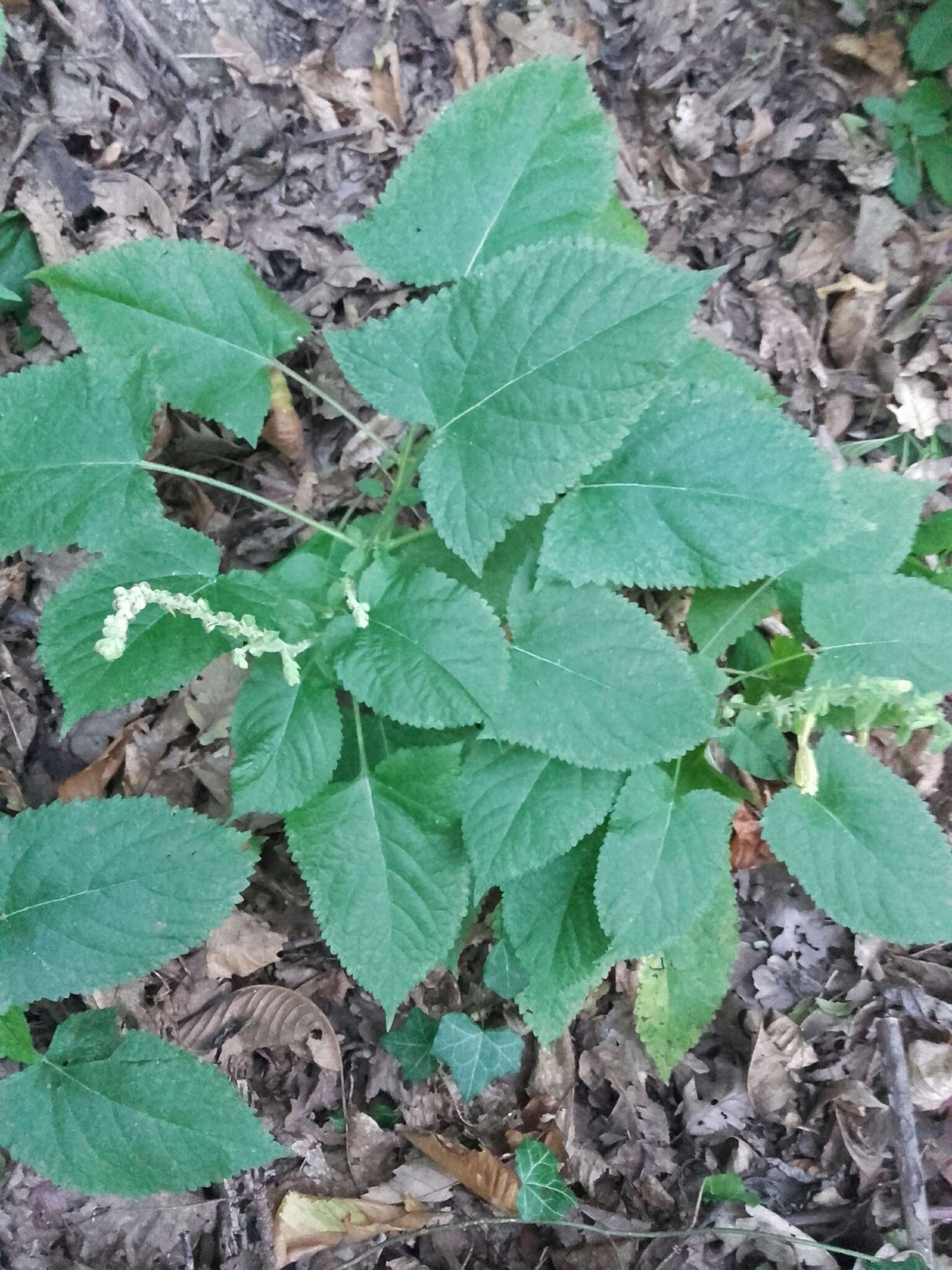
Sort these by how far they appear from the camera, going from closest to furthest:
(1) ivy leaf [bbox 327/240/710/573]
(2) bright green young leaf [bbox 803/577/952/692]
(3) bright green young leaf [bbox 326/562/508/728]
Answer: (1) ivy leaf [bbox 327/240/710/573] → (3) bright green young leaf [bbox 326/562/508/728] → (2) bright green young leaf [bbox 803/577/952/692]

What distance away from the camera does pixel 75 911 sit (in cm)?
171

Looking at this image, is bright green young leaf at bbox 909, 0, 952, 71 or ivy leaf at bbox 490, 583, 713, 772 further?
bright green young leaf at bbox 909, 0, 952, 71

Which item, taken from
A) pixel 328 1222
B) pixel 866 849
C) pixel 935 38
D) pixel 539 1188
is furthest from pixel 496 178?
pixel 328 1222

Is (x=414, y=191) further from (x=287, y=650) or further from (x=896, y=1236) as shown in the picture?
(x=896, y=1236)

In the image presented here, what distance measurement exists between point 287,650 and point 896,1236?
225 centimetres

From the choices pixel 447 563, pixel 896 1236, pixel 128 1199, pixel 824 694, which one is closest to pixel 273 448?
pixel 447 563

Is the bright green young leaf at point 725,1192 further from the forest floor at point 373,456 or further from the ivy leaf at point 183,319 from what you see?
the ivy leaf at point 183,319

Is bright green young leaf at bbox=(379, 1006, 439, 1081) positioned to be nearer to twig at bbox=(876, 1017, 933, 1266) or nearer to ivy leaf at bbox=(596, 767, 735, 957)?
ivy leaf at bbox=(596, 767, 735, 957)

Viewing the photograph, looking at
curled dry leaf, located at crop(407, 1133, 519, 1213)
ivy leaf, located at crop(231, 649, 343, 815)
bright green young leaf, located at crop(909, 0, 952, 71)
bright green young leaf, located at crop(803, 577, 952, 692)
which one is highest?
bright green young leaf, located at crop(909, 0, 952, 71)

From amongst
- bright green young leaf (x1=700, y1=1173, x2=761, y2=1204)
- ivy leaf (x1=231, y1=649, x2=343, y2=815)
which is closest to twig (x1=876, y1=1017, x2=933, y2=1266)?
bright green young leaf (x1=700, y1=1173, x2=761, y2=1204)

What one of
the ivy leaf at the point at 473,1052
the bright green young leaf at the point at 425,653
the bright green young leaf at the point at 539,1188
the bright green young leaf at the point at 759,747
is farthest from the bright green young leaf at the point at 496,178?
the bright green young leaf at the point at 539,1188

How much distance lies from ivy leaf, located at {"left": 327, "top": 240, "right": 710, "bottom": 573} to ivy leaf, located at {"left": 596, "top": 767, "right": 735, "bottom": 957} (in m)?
0.69

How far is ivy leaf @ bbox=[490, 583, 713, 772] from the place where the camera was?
1.71 metres

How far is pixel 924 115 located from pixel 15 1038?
3912mm
